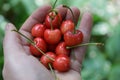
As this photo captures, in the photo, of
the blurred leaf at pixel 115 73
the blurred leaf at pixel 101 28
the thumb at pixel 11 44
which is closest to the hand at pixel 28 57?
the thumb at pixel 11 44

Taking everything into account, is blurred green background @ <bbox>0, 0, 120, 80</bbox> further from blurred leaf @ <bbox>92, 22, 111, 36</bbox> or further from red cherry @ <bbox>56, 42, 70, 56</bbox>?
red cherry @ <bbox>56, 42, 70, 56</bbox>

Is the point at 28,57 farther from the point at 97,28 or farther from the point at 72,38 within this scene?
the point at 97,28

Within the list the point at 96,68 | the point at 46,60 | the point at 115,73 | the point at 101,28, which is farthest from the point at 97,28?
the point at 46,60

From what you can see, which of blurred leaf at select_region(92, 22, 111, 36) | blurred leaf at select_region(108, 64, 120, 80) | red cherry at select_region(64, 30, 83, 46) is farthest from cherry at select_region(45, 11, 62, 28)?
blurred leaf at select_region(92, 22, 111, 36)

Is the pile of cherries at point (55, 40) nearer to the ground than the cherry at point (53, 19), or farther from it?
nearer to the ground

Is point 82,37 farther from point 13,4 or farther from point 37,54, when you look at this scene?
point 13,4

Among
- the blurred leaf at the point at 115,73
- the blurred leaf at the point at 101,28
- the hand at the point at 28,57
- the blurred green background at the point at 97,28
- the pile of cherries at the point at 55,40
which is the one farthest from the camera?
the blurred leaf at the point at 101,28

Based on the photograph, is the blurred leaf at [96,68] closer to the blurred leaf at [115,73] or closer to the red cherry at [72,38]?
the blurred leaf at [115,73]
